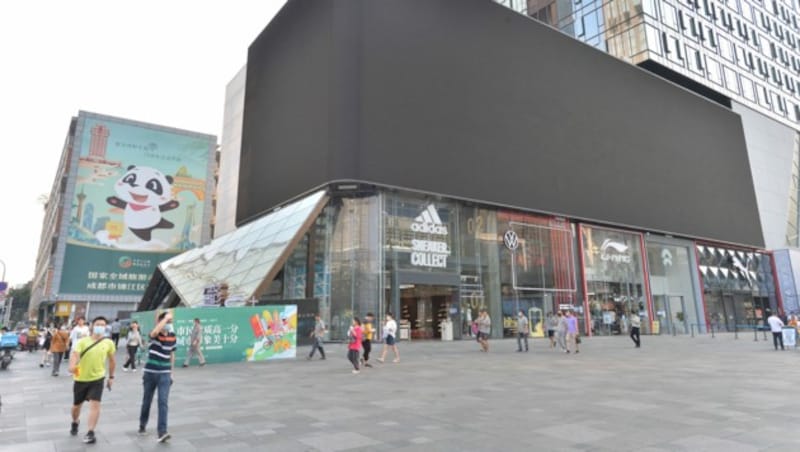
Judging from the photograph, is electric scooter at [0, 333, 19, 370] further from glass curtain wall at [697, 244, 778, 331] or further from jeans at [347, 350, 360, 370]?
glass curtain wall at [697, 244, 778, 331]

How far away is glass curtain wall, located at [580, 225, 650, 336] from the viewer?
114 feet

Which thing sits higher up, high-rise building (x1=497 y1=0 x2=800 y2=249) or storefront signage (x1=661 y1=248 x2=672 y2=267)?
high-rise building (x1=497 y1=0 x2=800 y2=249)

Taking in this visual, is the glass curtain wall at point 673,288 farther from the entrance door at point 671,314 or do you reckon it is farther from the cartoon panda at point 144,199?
the cartoon panda at point 144,199

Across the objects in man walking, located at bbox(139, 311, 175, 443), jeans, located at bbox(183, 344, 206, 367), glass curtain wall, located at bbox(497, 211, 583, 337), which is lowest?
jeans, located at bbox(183, 344, 206, 367)

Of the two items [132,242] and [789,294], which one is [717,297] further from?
[132,242]

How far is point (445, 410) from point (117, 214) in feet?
170

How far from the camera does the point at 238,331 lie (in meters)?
17.2

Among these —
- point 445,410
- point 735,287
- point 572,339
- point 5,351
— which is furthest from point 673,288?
point 5,351

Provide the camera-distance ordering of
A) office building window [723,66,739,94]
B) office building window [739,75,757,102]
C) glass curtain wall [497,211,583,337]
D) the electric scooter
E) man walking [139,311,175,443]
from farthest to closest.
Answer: office building window [739,75,757,102] → office building window [723,66,739,94] → glass curtain wall [497,211,583,337] → the electric scooter → man walking [139,311,175,443]

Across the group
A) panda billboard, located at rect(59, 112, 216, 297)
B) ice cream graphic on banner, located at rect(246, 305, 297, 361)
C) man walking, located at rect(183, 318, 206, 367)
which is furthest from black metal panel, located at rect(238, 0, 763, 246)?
panda billboard, located at rect(59, 112, 216, 297)

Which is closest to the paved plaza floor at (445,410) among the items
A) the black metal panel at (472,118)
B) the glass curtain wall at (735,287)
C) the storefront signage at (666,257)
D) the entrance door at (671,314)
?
the black metal panel at (472,118)

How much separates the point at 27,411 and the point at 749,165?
61046mm

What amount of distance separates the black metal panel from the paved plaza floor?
15.7m

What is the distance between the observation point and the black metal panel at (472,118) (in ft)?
88.0
